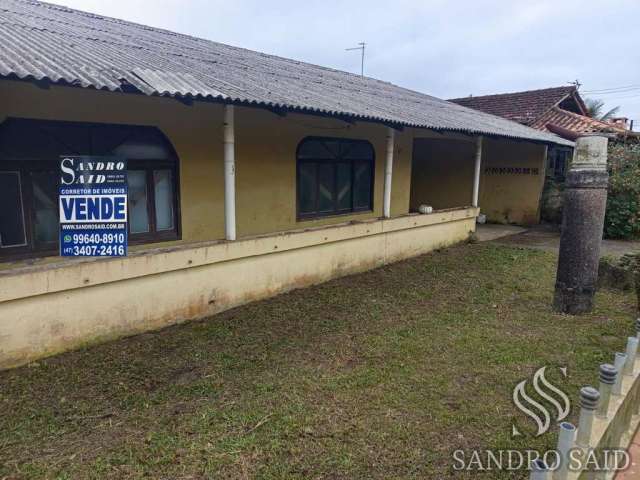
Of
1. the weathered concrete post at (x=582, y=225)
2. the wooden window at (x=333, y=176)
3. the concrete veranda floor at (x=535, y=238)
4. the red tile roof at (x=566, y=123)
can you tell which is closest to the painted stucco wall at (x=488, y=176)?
the concrete veranda floor at (x=535, y=238)

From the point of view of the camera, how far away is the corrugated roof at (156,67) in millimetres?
4137

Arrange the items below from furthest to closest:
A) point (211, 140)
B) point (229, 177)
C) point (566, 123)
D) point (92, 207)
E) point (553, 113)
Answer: point (553, 113) → point (566, 123) → point (211, 140) → point (229, 177) → point (92, 207)

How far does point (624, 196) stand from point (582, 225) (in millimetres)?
7622

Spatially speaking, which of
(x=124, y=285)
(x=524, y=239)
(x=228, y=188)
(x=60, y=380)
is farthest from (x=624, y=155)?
(x=60, y=380)

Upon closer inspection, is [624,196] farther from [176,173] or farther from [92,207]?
[92,207]

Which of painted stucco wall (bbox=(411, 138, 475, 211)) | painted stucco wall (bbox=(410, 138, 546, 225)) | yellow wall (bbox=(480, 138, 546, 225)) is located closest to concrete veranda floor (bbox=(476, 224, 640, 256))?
yellow wall (bbox=(480, 138, 546, 225))

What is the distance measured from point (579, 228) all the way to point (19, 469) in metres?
5.71

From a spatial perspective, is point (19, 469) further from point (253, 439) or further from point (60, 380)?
point (253, 439)

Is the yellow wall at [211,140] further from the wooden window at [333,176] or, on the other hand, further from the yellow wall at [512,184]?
the yellow wall at [512,184]

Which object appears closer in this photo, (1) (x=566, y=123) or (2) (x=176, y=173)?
(2) (x=176, y=173)

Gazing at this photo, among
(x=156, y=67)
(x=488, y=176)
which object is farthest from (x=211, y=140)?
(x=488, y=176)

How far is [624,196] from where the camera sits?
11133 millimetres

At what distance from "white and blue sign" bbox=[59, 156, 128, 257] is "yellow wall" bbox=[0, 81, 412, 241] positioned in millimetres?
1380

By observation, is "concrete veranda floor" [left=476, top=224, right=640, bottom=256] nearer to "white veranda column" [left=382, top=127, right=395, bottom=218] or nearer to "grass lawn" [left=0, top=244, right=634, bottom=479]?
"white veranda column" [left=382, top=127, right=395, bottom=218]
